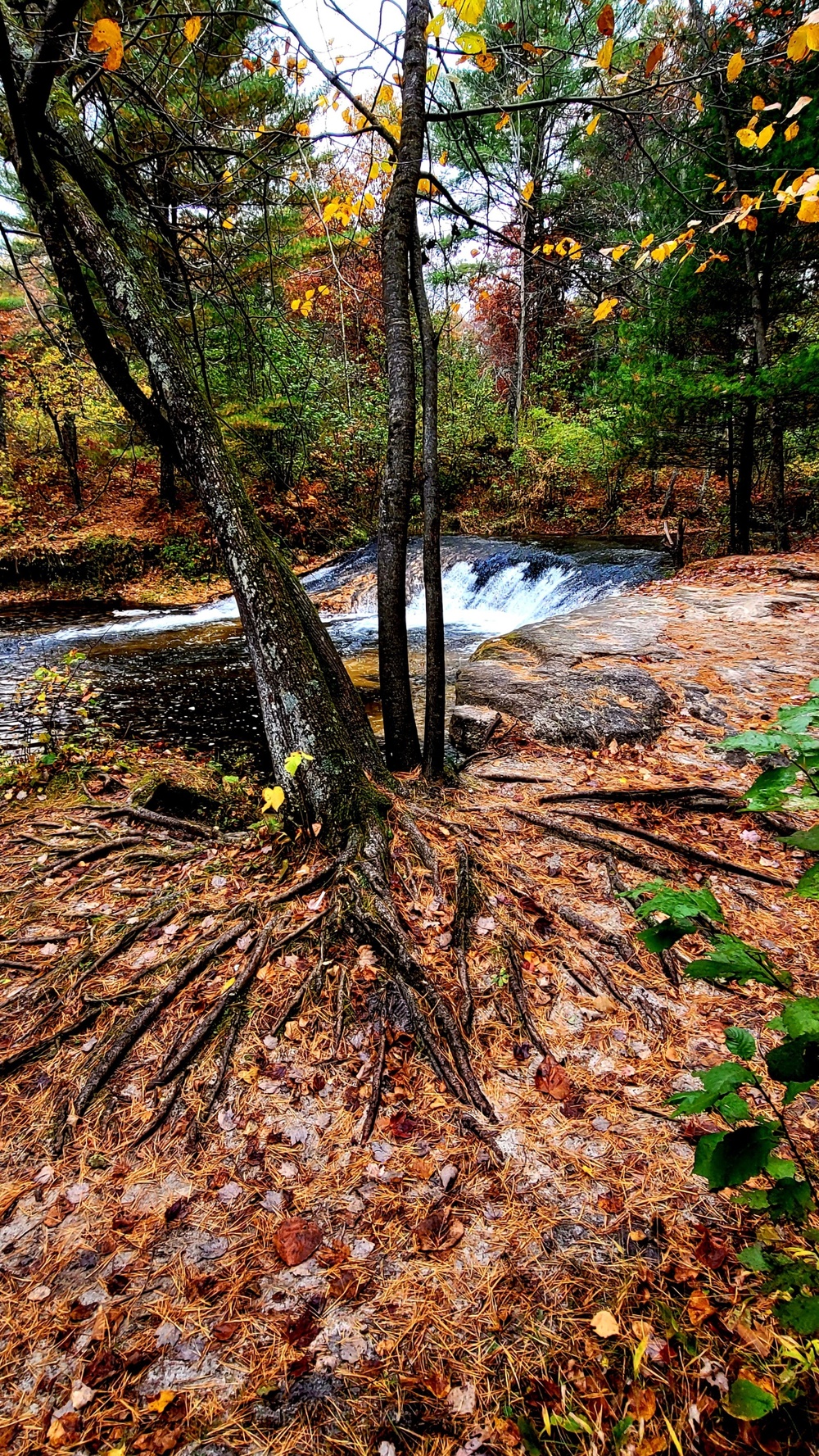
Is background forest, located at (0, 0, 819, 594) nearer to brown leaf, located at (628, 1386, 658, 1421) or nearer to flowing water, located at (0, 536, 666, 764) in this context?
flowing water, located at (0, 536, 666, 764)

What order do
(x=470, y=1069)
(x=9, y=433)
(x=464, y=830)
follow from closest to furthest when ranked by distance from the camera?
(x=470, y=1069), (x=464, y=830), (x=9, y=433)

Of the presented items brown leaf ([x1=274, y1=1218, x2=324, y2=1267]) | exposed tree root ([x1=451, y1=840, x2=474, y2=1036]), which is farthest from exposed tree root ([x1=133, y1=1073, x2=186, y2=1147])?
exposed tree root ([x1=451, y1=840, x2=474, y2=1036])

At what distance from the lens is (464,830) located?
304 centimetres

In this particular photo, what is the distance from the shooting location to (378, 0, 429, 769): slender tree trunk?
284 centimetres

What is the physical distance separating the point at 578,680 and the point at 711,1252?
3.65 m

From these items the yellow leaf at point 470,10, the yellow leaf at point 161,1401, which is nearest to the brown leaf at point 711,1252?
the yellow leaf at point 161,1401

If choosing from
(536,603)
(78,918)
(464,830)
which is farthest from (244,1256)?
(536,603)

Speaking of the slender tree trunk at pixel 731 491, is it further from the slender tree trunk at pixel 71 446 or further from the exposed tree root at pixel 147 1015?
the slender tree trunk at pixel 71 446

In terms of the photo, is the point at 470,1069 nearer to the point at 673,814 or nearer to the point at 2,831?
the point at 673,814

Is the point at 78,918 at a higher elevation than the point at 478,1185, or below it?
higher

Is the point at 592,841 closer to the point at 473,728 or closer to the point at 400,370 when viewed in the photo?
the point at 473,728

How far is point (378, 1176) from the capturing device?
5.72 ft

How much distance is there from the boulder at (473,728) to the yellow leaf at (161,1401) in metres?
3.35

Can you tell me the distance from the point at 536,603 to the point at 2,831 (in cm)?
890
